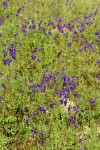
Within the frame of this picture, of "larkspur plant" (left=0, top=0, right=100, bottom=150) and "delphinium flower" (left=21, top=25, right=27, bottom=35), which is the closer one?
"larkspur plant" (left=0, top=0, right=100, bottom=150)

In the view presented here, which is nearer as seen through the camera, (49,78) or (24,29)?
(49,78)

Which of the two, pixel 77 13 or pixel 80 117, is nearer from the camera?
pixel 80 117

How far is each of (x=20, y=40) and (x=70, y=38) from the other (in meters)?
1.00

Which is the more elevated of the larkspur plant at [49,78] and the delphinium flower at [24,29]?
the delphinium flower at [24,29]

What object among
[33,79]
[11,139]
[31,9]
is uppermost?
[31,9]

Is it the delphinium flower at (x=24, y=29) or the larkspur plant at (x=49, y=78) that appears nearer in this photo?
the larkspur plant at (x=49, y=78)

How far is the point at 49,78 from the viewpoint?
15.6 feet

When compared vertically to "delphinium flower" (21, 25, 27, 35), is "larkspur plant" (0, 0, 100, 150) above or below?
Result: below

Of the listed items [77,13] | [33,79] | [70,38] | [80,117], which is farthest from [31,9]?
[80,117]

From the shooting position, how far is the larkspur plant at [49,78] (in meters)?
3.92

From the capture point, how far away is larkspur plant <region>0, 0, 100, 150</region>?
12.9ft

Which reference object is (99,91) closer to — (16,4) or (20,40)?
(20,40)

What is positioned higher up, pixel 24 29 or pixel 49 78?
pixel 24 29

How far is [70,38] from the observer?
616cm
